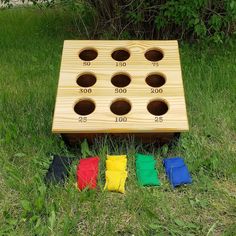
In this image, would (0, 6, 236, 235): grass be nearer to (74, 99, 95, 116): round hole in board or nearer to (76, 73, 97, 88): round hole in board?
(74, 99, 95, 116): round hole in board

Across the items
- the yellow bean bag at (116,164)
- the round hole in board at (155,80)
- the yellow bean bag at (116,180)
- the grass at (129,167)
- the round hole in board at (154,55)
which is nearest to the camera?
the grass at (129,167)

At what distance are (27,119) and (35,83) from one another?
0.69 meters

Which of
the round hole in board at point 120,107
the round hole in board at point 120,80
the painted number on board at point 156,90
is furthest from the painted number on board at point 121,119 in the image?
the round hole in board at point 120,80

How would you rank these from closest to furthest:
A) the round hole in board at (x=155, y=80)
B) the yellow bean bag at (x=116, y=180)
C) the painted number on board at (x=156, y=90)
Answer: the yellow bean bag at (x=116, y=180) < the painted number on board at (x=156, y=90) < the round hole in board at (x=155, y=80)

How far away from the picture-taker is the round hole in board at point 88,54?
10.6 ft

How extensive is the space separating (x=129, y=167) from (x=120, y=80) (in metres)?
0.61

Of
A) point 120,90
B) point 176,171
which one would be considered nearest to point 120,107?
point 120,90

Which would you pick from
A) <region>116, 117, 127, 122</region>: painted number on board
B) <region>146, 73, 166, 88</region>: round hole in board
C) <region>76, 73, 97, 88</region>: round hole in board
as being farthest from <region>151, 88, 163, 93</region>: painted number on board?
<region>76, 73, 97, 88</region>: round hole in board

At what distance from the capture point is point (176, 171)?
272cm

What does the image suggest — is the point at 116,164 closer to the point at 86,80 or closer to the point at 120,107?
the point at 120,107

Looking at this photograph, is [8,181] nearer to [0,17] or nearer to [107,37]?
[107,37]

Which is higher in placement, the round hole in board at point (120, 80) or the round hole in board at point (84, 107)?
the round hole in board at point (120, 80)

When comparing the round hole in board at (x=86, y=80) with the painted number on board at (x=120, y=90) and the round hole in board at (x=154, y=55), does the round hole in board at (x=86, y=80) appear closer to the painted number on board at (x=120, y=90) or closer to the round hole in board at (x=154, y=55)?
the painted number on board at (x=120, y=90)

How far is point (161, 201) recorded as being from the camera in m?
2.49
